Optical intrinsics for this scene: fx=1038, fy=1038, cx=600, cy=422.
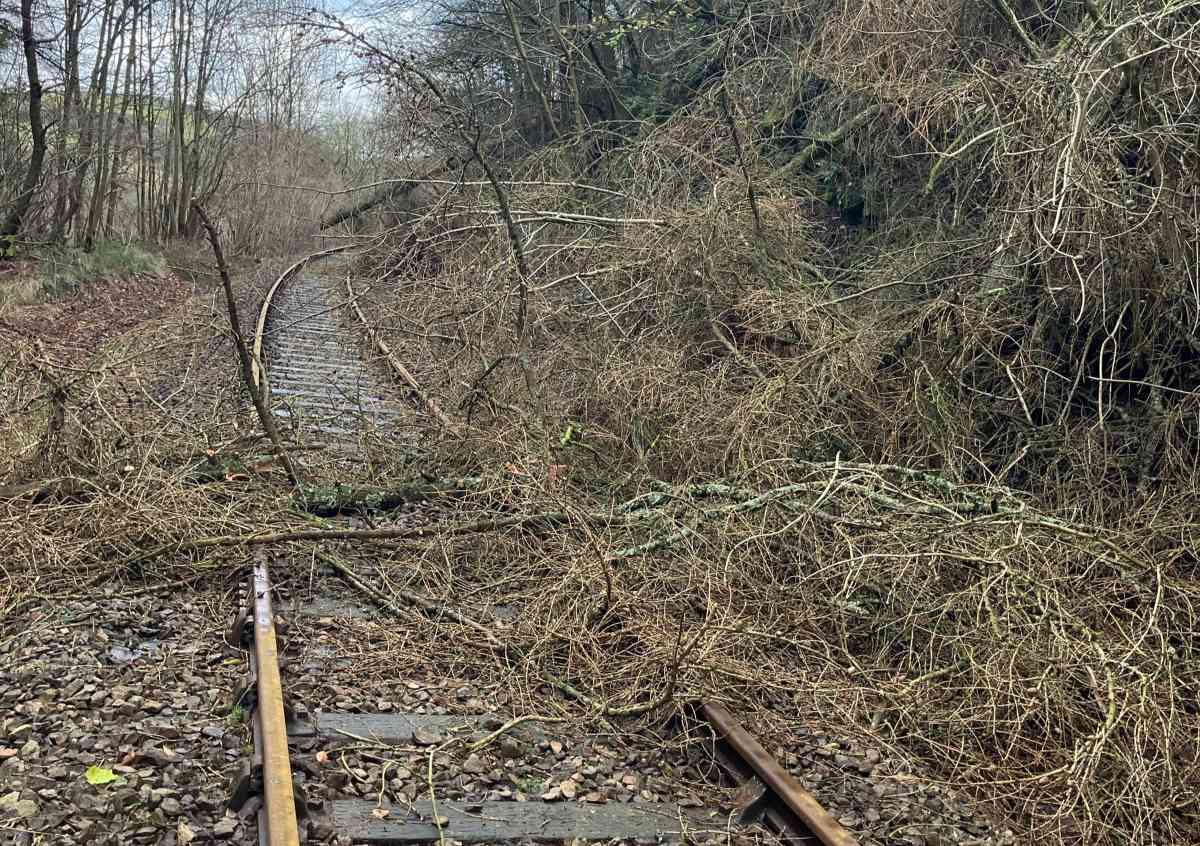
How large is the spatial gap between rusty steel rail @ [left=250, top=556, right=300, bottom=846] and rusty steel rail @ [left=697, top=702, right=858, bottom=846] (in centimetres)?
183

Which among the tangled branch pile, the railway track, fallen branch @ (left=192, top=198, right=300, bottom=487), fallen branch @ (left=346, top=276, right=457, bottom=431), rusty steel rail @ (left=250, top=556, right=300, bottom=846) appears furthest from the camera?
fallen branch @ (left=346, top=276, right=457, bottom=431)

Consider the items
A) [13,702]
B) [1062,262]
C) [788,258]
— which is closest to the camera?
[13,702]

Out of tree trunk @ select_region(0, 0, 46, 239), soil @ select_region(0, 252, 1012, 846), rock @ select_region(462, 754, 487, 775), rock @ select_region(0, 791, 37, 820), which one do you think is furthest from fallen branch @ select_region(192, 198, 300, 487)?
tree trunk @ select_region(0, 0, 46, 239)

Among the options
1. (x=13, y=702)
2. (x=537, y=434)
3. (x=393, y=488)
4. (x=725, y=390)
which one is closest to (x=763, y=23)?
(x=725, y=390)

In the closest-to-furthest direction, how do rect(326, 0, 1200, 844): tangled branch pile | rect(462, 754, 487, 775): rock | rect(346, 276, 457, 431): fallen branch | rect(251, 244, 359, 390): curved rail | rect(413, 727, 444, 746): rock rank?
1. rect(462, 754, 487, 775): rock
2. rect(413, 727, 444, 746): rock
3. rect(326, 0, 1200, 844): tangled branch pile
4. rect(346, 276, 457, 431): fallen branch
5. rect(251, 244, 359, 390): curved rail

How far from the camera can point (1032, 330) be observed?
26.3 feet

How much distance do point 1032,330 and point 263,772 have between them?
6.45 m

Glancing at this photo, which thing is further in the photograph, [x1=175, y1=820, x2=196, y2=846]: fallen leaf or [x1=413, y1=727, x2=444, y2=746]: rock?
[x1=413, y1=727, x2=444, y2=746]: rock

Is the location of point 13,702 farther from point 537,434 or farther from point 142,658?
point 537,434

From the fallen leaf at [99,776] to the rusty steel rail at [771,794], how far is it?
99.7 inches

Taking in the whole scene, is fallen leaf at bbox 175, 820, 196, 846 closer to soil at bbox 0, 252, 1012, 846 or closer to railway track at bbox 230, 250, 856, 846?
soil at bbox 0, 252, 1012, 846

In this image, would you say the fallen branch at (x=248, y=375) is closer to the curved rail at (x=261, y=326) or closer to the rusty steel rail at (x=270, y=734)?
the curved rail at (x=261, y=326)

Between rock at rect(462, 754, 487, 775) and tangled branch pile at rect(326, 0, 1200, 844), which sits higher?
tangled branch pile at rect(326, 0, 1200, 844)

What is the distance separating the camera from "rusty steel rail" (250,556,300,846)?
371 centimetres
